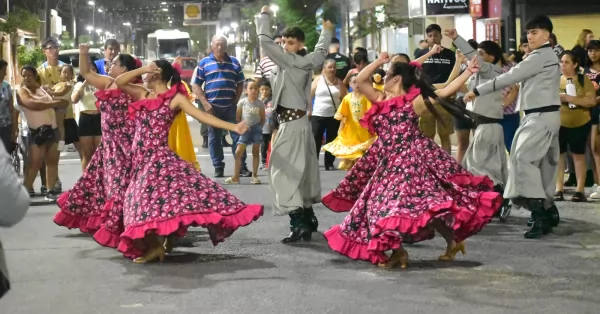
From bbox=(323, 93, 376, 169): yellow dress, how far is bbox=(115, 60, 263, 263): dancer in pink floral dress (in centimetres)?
690

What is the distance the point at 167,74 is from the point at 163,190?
1.08 m

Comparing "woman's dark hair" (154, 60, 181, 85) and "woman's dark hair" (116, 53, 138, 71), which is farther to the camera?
"woman's dark hair" (116, 53, 138, 71)

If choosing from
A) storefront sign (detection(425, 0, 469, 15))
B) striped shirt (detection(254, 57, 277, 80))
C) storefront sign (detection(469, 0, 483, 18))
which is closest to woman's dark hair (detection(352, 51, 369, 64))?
striped shirt (detection(254, 57, 277, 80))

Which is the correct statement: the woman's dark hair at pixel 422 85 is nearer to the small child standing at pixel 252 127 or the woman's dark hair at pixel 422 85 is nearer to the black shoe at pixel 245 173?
the small child standing at pixel 252 127

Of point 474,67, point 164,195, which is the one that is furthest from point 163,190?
point 474,67

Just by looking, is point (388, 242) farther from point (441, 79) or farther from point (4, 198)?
point (441, 79)

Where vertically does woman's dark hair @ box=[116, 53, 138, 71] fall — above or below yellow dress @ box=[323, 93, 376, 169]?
above

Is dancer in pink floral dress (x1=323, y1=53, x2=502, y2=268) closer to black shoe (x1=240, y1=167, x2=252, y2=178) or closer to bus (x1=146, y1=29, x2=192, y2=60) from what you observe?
black shoe (x1=240, y1=167, x2=252, y2=178)

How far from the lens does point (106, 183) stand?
9961mm

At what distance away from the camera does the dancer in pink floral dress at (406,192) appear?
8.16 meters

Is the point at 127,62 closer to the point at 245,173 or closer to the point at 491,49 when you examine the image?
the point at 491,49

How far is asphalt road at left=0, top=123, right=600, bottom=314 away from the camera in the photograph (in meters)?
7.19

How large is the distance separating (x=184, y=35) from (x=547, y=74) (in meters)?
64.0

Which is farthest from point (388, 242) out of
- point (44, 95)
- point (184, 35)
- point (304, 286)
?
point (184, 35)
